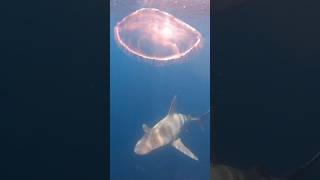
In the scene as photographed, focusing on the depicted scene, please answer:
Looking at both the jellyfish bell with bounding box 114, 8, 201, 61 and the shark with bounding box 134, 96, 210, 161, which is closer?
the shark with bounding box 134, 96, 210, 161

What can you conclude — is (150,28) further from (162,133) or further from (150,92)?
(150,92)

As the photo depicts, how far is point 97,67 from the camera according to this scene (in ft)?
17.8

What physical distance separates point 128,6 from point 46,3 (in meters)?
11.0

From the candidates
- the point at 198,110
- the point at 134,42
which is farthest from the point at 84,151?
the point at 198,110

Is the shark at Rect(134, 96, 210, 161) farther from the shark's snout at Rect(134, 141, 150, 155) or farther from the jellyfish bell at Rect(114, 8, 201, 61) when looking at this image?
the jellyfish bell at Rect(114, 8, 201, 61)
